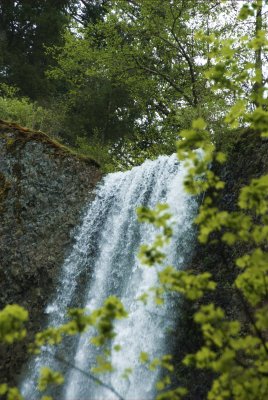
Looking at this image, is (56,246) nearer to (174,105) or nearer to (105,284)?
(105,284)

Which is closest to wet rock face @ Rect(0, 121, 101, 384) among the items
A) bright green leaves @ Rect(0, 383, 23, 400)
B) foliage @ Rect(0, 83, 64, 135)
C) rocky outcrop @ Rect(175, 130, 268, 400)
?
foliage @ Rect(0, 83, 64, 135)

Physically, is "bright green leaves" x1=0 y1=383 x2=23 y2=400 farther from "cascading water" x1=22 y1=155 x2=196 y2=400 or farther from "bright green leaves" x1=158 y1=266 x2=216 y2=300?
"cascading water" x1=22 y1=155 x2=196 y2=400

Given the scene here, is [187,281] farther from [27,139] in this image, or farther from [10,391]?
[27,139]

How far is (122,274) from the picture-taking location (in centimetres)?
929

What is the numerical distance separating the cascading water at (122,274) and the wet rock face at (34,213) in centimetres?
30

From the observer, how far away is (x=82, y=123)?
51.9 feet

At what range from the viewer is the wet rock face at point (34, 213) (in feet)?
32.2

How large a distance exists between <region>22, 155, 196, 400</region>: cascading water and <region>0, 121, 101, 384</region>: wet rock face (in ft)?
0.98

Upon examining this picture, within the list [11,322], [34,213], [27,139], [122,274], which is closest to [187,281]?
[11,322]

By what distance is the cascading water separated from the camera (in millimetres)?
7934

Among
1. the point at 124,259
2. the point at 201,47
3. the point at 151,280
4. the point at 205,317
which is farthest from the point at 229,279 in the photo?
the point at 201,47

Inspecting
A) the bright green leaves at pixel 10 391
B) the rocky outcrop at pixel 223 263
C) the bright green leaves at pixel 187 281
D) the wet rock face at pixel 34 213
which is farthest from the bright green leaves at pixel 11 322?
the wet rock face at pixel 34 213

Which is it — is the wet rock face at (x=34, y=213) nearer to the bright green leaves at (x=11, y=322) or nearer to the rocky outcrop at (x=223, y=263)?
the rocky outcrop at (x=223, y=263)

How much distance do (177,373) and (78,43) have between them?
35.5ft
